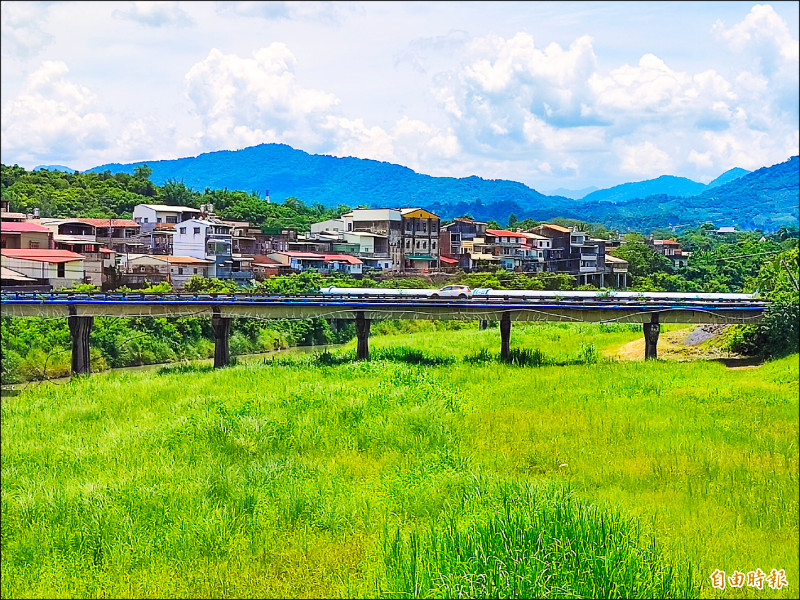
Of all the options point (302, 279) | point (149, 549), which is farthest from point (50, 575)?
point (302, 279)

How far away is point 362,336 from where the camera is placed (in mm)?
33250

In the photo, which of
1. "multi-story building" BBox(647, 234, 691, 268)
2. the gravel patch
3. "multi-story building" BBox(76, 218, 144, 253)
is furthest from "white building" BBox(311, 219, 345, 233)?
the gravel patch

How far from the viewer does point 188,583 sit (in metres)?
11.0

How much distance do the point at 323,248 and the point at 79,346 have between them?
3907cm

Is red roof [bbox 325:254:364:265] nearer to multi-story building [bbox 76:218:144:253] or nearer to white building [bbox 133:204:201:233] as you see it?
white building [bbox 133:204:201:233]

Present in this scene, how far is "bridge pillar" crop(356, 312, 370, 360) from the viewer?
32875mm

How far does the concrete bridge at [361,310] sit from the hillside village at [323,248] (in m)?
18.5

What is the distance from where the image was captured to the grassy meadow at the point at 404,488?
1062cm

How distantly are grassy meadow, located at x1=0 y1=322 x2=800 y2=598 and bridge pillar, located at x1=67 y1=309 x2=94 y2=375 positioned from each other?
6494 mm

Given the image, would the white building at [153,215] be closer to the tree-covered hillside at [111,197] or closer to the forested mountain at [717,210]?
the tree-covered hillside at [111,197]

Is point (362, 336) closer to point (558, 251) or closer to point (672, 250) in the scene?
point (558, 251)

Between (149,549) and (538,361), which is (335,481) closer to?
(149,549)

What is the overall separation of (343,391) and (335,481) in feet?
28.4

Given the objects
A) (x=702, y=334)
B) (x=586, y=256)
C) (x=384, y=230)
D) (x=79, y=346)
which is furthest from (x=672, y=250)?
(x=79, y=346)
